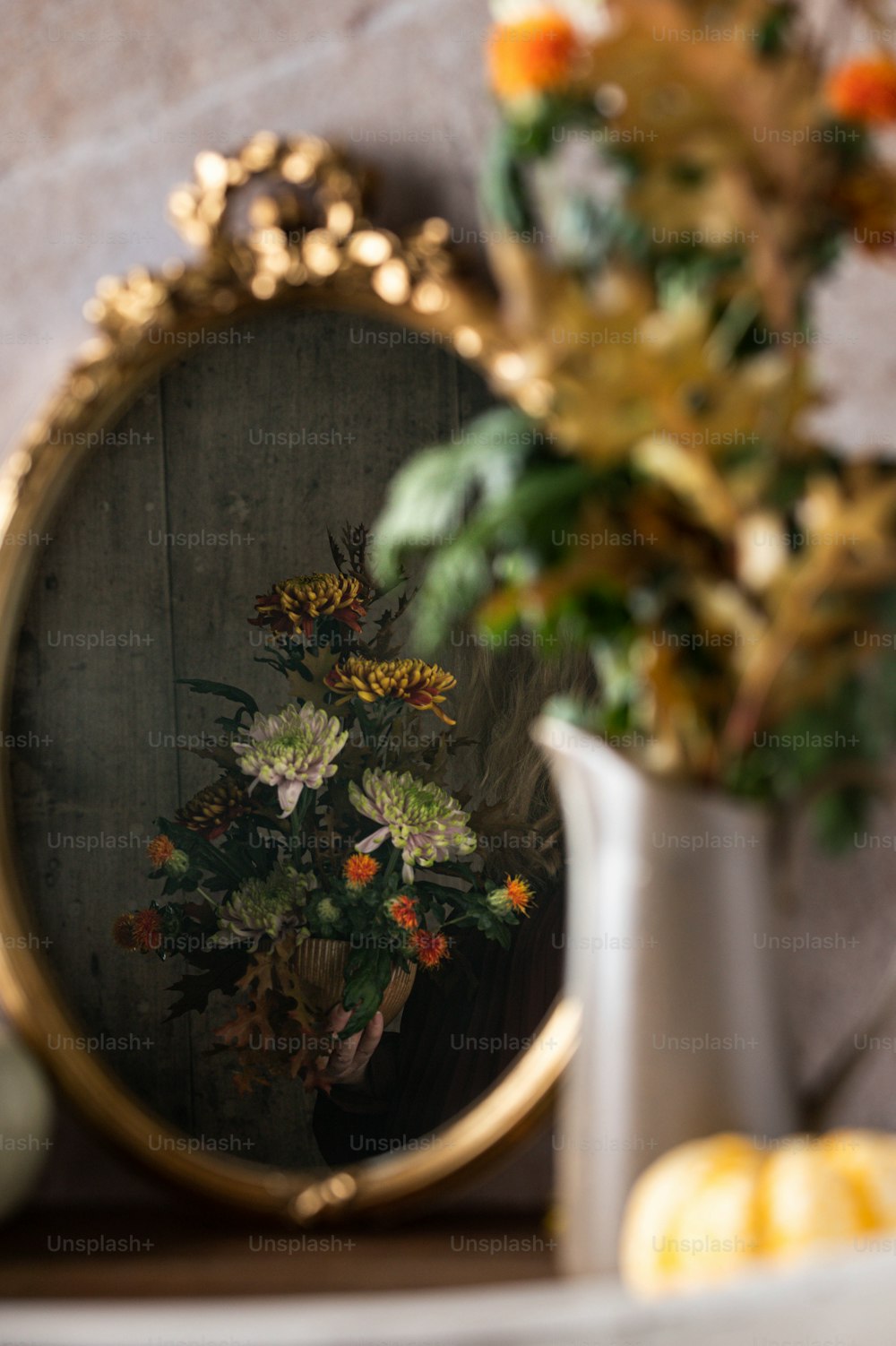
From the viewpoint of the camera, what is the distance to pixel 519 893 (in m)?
0.80

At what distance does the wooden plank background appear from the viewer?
83 centimetres

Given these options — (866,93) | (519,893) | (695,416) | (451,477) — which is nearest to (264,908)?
(519,893)

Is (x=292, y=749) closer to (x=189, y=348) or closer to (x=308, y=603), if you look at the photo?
(x=308, y=603)

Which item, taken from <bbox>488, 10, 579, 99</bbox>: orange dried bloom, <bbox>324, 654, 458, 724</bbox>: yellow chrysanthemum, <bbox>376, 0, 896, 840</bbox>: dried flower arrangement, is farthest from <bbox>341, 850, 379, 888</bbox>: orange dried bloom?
<bbox>488, 10, 579, 99</bbox>: orange dried bloom

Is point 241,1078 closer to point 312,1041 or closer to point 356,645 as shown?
point 312,1041

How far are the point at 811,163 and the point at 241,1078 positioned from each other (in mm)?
659

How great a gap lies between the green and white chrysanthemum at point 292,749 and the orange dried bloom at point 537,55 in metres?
0.43

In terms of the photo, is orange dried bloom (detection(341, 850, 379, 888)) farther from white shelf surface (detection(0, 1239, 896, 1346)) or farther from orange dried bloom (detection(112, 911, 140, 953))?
white shelf surface (detection(0, 1239, 896, 1346))

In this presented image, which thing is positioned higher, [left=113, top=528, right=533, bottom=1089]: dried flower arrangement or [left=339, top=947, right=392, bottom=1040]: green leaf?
[left=113, top=528, right=533, bottom=1089]: dried flower arrangement

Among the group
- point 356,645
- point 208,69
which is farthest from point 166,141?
point 356,645

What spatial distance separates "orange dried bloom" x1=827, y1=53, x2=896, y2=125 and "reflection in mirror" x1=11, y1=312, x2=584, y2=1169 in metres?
0.32

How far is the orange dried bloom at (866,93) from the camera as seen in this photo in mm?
545

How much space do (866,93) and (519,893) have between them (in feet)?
1.65

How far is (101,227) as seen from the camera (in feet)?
2.96
